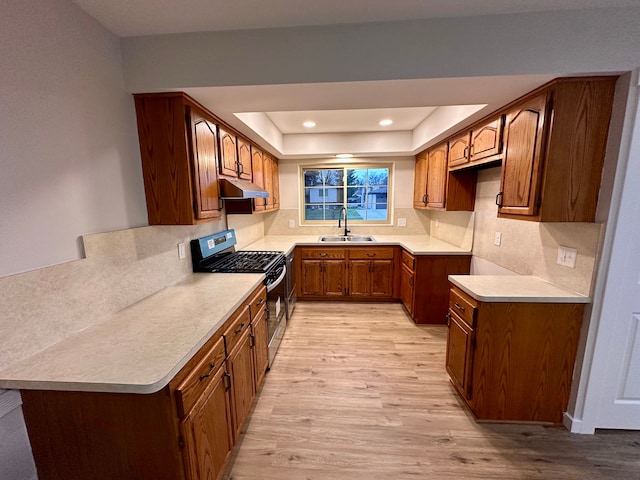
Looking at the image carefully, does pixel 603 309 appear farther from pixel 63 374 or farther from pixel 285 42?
pixel 63 374

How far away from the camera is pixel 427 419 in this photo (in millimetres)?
1789

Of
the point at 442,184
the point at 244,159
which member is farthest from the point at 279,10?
the point at 442,184

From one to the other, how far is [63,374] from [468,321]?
2.12 meters

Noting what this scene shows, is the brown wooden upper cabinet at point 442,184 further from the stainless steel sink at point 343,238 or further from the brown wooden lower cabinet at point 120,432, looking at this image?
the brown wooden lower cabinet at point 120,432

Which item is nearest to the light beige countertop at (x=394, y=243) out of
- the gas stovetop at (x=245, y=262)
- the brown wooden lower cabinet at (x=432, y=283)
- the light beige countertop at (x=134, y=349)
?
the brown wooden lower cabinet at (x=432, y=283)

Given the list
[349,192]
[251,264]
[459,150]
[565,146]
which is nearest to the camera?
Result: [565,146]

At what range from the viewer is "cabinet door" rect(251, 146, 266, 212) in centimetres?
288

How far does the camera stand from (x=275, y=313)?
244 centimetres

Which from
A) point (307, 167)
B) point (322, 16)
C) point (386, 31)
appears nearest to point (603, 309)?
point (386, 31)

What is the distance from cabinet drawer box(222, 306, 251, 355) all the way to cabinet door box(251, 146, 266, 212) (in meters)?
1.44

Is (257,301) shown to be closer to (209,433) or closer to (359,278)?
(209,433)

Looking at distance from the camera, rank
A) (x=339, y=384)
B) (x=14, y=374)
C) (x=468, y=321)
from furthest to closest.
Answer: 1. (x=339, y=384)
2. (x=468, y=321)
3. (x=14, y=374)

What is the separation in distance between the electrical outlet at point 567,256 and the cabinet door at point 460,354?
75cm

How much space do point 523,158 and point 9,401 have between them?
2811mm
